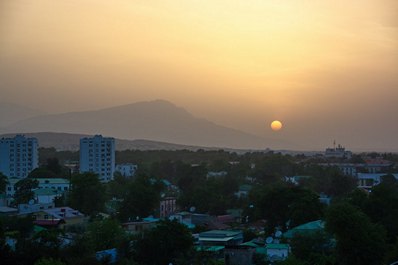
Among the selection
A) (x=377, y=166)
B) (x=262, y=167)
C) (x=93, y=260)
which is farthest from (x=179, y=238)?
(x=377, y=166)

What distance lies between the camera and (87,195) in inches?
909

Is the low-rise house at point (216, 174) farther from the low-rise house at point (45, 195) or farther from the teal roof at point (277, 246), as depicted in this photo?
the teal roof at point (277, 246)

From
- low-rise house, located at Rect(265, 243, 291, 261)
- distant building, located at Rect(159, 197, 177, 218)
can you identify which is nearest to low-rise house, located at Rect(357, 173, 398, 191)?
distant building, located at Rect(159, 197, 177, 218)

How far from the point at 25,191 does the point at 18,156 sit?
19291 millimetres

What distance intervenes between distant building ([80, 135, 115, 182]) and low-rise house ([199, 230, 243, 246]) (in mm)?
28614

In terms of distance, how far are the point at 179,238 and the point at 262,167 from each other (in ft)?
91.4

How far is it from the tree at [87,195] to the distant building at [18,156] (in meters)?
21.2

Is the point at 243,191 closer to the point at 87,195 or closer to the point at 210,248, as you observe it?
the point at 87,195

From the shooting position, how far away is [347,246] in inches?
547

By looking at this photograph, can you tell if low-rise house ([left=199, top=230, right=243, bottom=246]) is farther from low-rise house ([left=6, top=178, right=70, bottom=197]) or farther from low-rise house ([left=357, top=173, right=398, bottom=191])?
low-rise house ([left=357, top=173, right=398, bottom=191])

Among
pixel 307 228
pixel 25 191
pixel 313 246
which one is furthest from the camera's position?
pixel 25 191

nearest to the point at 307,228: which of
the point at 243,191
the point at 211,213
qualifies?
the point at 211,213

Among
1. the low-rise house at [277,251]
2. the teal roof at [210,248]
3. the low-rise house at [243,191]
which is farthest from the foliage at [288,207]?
the low-rise house at [243,191]

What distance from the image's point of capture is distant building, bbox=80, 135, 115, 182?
45.5m
